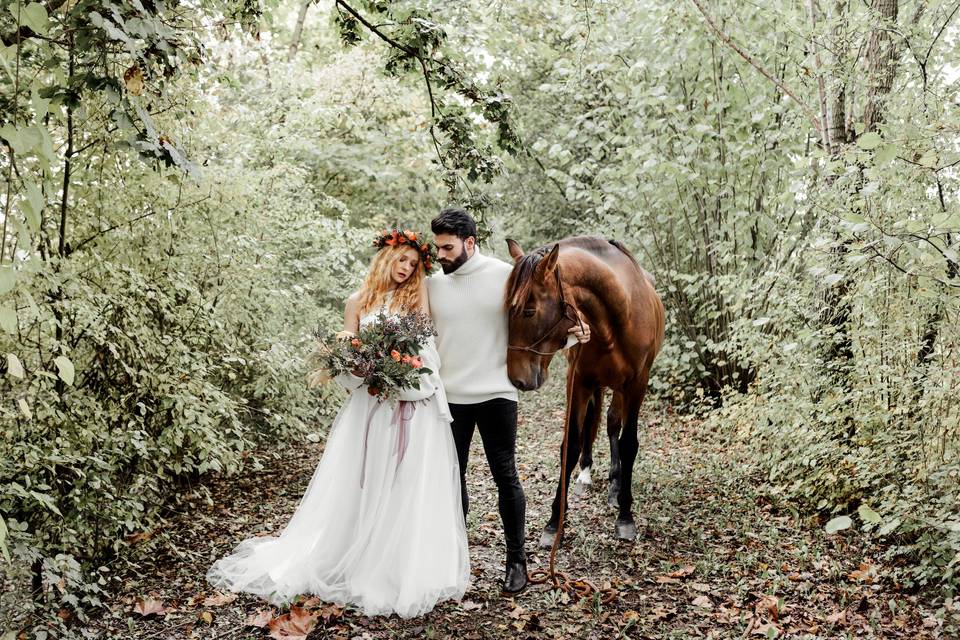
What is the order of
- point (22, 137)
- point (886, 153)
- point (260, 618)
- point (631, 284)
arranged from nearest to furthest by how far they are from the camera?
1. point (22, 137)
2. point (886, 153)
3. point (260, 618)
4. point (631, 284)

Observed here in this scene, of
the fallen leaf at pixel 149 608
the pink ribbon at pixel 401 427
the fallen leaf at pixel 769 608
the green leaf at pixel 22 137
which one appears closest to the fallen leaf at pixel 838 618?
the fallen leaf at pixel 769 608

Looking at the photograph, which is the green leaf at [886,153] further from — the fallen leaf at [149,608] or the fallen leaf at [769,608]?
the fallen leaf at [149,608]

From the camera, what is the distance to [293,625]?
11.1 ft

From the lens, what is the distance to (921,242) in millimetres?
3615

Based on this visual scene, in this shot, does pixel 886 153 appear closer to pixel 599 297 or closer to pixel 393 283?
pixel 599 297

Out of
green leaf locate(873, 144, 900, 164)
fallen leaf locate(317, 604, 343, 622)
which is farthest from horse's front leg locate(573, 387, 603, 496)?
green leaf locate(873, 144, 900, 164)

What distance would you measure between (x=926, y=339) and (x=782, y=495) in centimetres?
163

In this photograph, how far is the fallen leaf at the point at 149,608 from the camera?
3572 mm

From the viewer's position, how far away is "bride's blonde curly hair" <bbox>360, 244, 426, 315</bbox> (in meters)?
3.70

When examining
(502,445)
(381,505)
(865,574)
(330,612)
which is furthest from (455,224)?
(865,574)

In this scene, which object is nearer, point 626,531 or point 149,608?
point 149,608

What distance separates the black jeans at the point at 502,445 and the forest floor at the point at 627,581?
0.39m

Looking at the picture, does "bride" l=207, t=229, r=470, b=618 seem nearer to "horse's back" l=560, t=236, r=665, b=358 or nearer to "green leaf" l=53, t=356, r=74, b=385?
"horse's back" l=560, t=236, r=665, b=358

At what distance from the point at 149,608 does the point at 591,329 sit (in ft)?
9.83
